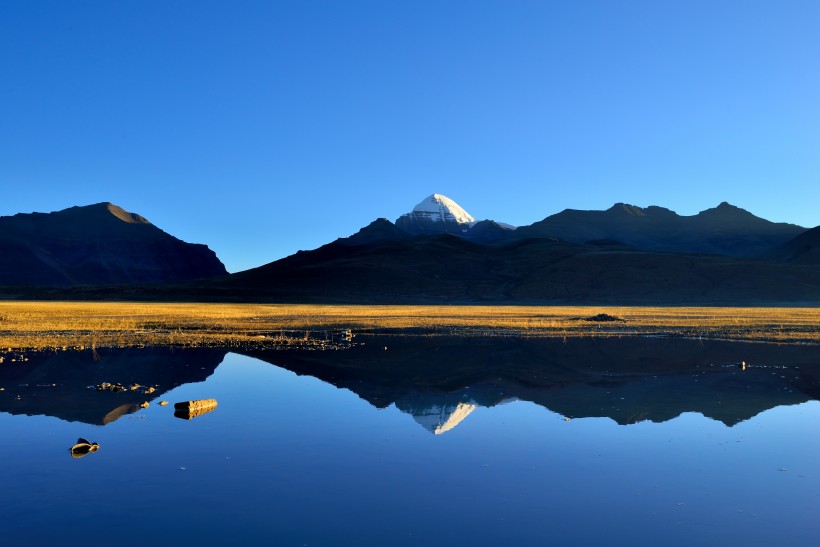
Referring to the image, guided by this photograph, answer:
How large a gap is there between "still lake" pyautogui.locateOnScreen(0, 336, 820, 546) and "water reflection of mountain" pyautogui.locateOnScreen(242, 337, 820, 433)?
0.20m

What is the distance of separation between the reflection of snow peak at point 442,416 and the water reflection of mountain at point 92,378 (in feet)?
27.4

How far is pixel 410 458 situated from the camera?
50.6 feet

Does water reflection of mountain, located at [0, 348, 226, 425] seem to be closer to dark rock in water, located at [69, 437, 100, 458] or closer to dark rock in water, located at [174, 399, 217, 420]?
dark rock in water, located at [174, 399, 217, 420]

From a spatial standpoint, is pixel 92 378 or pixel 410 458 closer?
pixel 410 458

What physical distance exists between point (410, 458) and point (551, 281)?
452 feet

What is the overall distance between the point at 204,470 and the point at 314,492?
2.71 meters

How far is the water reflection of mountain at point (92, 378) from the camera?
2014 centimetres

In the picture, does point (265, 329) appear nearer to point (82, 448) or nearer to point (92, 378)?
point (92, 378)

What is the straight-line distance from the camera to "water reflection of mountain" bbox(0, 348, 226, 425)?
793 inches

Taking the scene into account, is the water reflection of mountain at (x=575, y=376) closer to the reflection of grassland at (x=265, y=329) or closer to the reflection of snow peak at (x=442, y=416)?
the reflection of snow peak at (x=442, y=416)

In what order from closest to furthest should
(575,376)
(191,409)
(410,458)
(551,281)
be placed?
(410,458) → (191,409) → (575,376) → (551,281)

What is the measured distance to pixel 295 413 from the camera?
20578 mm

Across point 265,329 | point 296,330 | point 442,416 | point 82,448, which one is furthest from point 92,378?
point 296,330

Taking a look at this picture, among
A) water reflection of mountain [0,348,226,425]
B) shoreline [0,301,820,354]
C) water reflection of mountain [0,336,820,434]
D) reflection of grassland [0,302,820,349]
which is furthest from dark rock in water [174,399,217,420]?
reflection of grassland [0,302,820,349]
